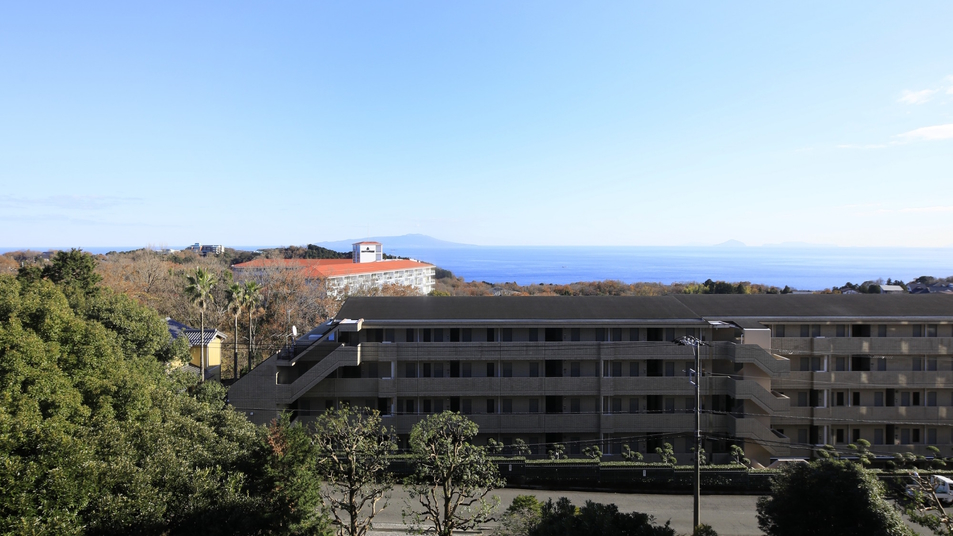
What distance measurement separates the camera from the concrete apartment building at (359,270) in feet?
214

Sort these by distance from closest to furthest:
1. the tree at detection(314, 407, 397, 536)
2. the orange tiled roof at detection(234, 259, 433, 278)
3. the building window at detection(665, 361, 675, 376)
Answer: the tree at detection(314, 407, 397, 536) < the building window at detection(665, 361, 675, 376) < the orange tiled roof at detection(234, 259, 433, 278)

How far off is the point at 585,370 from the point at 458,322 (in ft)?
25.9

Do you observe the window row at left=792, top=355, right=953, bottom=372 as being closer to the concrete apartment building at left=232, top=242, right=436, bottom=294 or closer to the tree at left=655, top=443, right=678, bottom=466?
the tree at left=655, top=443, right=678, bottom=466

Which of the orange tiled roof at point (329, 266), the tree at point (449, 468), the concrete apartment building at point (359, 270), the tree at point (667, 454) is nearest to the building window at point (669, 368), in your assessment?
the tree at point (667, 454)

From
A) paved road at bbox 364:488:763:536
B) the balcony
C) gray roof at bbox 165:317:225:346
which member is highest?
the balcony

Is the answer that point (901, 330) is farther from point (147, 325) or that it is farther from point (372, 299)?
point (147, 325)

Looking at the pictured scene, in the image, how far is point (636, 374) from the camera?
29938mm

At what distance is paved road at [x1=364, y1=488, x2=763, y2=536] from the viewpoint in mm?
21844

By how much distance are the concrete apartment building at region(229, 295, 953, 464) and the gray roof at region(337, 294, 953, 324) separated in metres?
0.17

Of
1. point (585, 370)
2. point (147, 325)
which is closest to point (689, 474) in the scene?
point (585, 370)

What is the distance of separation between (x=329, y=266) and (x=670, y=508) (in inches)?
2607

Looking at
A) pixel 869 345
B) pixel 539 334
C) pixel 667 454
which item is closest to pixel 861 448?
pixel 869 345

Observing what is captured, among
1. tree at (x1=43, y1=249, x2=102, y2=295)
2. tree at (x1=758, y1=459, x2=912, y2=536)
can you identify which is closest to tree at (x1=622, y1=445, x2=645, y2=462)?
tree at (x1=758, y1=459, x2=912, y2=536)

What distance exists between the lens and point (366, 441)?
56.2 feet
